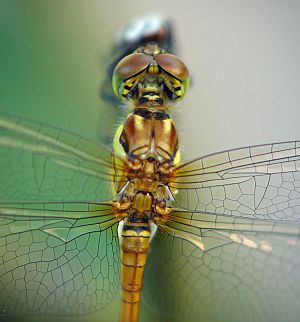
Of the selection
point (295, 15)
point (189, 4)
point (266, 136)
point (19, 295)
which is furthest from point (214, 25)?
point (19, 295)

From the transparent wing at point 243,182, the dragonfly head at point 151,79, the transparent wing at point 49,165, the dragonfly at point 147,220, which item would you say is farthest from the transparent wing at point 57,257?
the dragonfly head at point 151,79

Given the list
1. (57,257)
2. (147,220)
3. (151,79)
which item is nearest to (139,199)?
(147,220)

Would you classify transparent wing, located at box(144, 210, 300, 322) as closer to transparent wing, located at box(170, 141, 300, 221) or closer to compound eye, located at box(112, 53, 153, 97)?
transparent wing, located at box(170, 141, 300, 221)

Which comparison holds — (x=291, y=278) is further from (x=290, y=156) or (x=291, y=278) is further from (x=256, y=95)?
(x=256, y=95)

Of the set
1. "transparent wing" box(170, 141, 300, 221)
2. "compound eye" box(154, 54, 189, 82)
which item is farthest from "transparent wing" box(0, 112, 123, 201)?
"compound eye" box(154, 54, 189, 82)

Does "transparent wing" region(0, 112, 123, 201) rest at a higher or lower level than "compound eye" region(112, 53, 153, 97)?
lower

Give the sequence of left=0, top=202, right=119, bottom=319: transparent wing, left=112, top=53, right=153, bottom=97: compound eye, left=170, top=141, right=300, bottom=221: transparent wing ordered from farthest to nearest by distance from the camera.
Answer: left=112, top=53, right=153, bottom=97: compound eye → left=170, top=141, right=300, bottom=221: transparent wing → left=0, top=202, right=119, bottom=319: transparent wing

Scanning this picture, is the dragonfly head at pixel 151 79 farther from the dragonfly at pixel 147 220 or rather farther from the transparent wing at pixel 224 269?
the transparent wing at pixel 224 269
